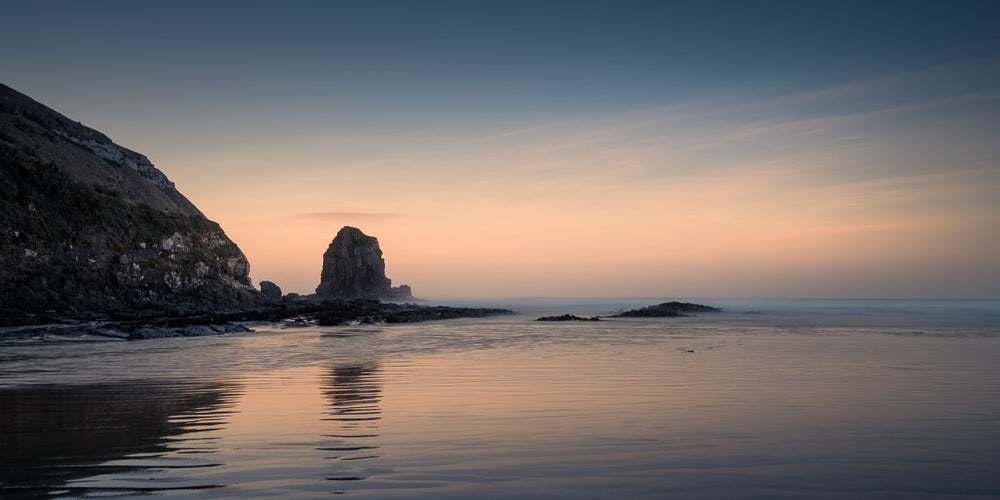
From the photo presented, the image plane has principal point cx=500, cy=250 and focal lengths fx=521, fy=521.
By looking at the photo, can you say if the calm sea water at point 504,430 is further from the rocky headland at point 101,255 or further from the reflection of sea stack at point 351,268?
the reflection of sea stack at point 351,268

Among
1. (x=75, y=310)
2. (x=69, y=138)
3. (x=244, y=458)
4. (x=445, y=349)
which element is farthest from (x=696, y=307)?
(x=69, y=138)

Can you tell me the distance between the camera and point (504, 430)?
810 cm

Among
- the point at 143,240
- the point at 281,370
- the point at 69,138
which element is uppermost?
the point at 69,138

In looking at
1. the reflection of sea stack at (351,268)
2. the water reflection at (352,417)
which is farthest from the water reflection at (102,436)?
the reflection of sea stack at (351,268)

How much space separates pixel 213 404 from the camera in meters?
10.5

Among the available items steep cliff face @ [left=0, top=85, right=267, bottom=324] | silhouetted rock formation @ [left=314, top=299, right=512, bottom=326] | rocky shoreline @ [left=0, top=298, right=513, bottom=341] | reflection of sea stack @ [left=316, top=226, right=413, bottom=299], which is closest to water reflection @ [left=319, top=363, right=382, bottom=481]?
rocky shoreline @ [left=0, top=298, right=513, bottom=341]

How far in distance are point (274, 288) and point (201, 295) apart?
34741mm

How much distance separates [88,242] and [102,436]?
4845cm

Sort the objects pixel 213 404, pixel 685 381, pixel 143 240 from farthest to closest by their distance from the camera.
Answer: pixel 143 240
pixel 685 381
pixel 213 404

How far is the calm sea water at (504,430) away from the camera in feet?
18.1

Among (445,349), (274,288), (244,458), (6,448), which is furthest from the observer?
(274,288)

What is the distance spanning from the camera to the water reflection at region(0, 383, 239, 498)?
18.3ft

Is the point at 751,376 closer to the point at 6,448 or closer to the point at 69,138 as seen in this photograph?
the point at 6,448

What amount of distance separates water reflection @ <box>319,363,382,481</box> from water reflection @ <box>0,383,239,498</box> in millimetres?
1527
